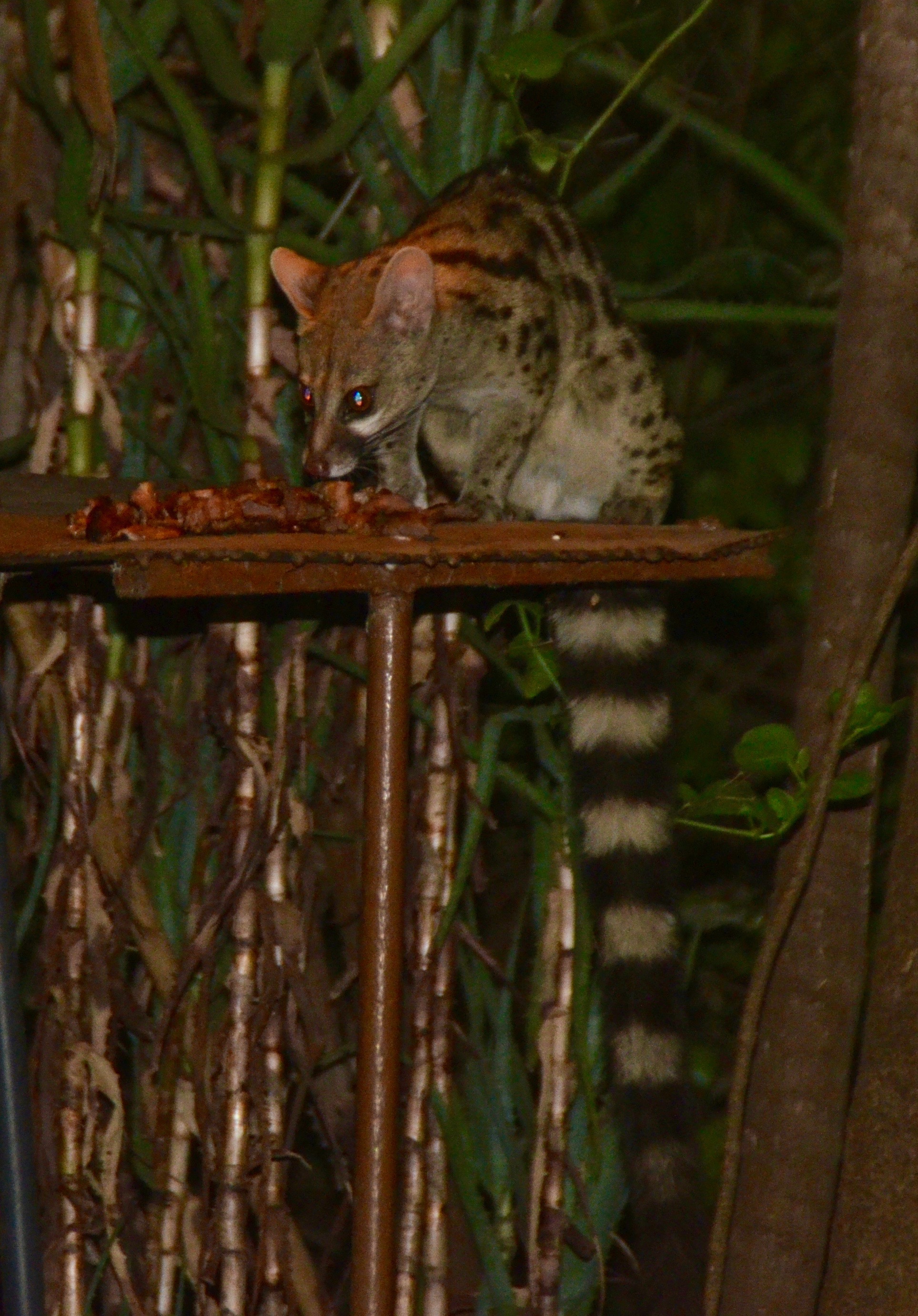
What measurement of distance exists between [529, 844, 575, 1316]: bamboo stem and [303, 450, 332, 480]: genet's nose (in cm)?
64

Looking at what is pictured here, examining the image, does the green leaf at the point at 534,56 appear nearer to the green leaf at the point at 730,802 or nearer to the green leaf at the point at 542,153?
the green leaf at the point at 542,153

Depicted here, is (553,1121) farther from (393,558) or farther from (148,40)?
(148,40)

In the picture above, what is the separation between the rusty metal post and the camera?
1.83 meters

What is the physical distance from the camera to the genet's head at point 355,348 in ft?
7.50

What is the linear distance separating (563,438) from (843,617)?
0.63m

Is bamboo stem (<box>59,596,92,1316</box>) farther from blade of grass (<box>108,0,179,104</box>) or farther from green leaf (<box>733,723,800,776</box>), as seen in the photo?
green leaf (<box>733,723,800,776</box>)

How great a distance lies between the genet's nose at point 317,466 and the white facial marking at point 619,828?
1.93 ft

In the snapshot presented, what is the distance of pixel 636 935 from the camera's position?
225 cm

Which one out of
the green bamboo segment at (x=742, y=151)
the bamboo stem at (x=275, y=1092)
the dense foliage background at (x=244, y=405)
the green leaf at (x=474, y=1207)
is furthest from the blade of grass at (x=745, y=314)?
the green leaf at (x=474, y=1207)

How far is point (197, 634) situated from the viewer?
2.45 metres

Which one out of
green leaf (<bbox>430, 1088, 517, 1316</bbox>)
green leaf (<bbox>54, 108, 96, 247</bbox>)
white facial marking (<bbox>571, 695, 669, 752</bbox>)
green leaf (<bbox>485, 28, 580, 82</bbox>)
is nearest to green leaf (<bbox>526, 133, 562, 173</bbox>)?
green leaf (<bbox>485, 28, 580, 82</bbox>)

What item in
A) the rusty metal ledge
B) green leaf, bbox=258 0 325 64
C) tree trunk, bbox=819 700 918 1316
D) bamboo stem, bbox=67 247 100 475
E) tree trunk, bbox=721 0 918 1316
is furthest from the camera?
bamboo stem, bbox=67 247 100 475

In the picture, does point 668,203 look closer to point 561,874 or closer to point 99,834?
point 561,874

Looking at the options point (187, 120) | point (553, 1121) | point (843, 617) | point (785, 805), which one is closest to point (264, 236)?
point (187, 120)
